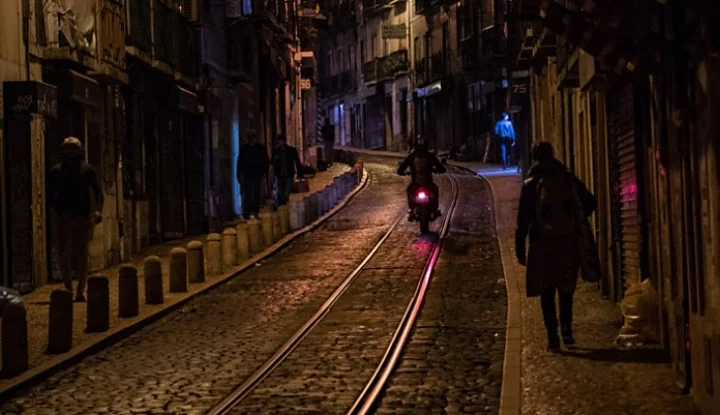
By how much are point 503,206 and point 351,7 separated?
45480 mm

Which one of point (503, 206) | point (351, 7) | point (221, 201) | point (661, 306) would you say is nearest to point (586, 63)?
point (661, 306)

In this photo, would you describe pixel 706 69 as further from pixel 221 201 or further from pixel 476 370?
pixel 221 201

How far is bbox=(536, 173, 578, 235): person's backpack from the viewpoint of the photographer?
1037cm

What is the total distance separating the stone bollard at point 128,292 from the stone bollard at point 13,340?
302 centimetres

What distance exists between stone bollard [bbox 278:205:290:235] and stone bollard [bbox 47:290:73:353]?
459 inches

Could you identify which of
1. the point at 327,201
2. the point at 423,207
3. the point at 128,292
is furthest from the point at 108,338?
the point at 327,201

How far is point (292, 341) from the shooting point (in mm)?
11398

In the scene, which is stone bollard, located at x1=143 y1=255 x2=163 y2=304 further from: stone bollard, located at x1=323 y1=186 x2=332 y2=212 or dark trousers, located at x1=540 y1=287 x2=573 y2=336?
stone bollard, located at x1=323 y1=186 x2=332 y2=212

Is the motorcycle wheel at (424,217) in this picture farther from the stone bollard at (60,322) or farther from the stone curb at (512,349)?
the stone bollard at (60,322)

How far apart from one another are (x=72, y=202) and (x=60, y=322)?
3293 mm

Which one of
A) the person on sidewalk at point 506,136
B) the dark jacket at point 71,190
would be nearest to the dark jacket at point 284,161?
the dark jacket at point 71,190

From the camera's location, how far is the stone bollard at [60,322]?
34.6ft

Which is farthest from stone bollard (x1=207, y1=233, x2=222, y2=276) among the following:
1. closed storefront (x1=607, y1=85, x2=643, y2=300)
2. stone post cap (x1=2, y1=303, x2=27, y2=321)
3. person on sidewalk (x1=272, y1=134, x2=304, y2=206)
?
person on sidewalk (x1=272, y1=134, x2=304, y2=206)

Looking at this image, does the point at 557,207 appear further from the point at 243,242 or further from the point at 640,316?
the point at 243,242
